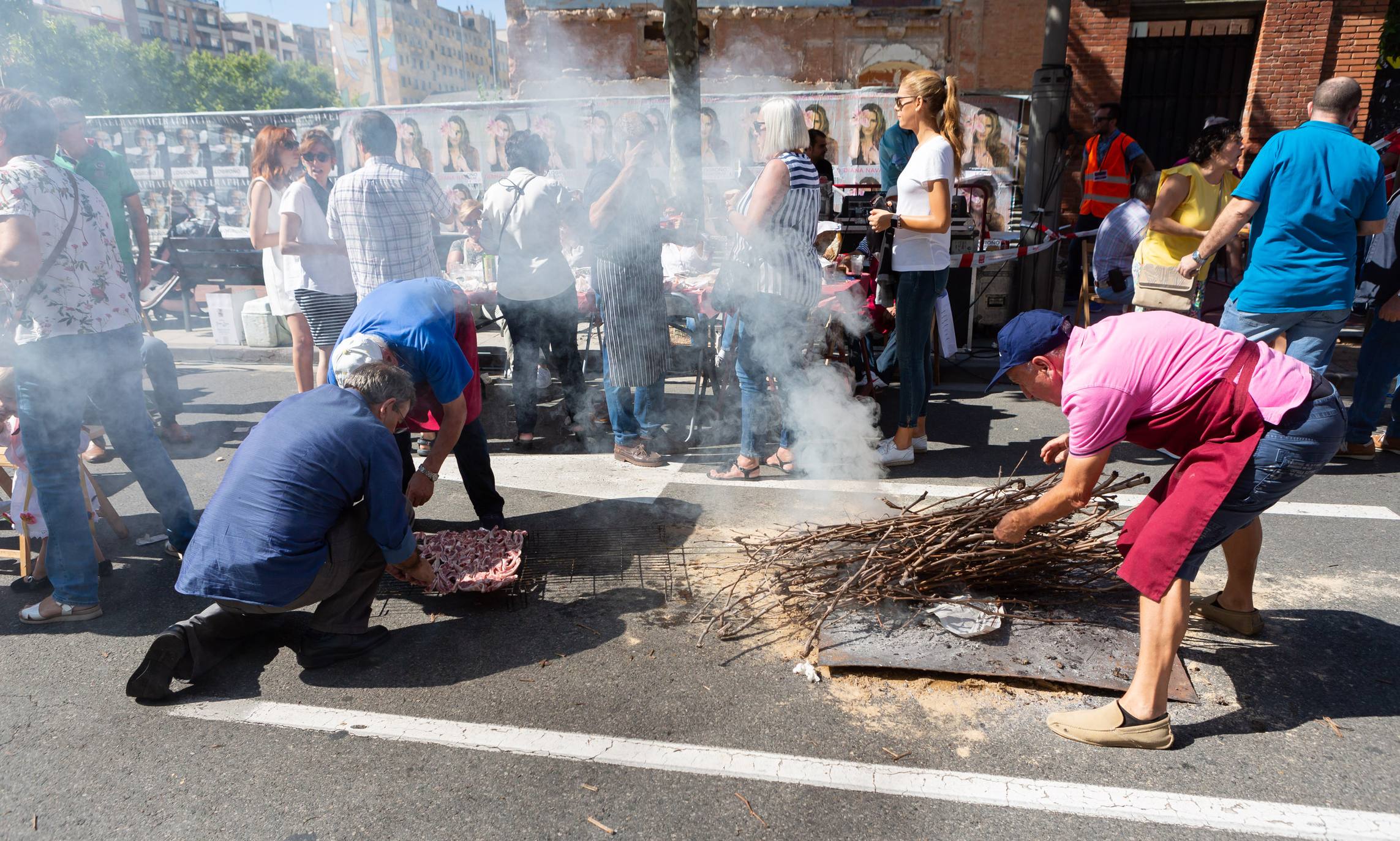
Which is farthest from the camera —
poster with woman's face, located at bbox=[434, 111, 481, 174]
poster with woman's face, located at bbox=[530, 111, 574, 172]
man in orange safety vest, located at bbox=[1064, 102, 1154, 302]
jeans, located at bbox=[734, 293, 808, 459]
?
poster with woman's face, located at bbox=[434, 111, 481, 174]

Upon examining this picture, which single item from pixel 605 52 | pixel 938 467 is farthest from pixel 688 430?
pixel 605 52

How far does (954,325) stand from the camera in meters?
7.46

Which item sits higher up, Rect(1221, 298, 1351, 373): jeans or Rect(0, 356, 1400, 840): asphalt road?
Rect(1221, 298, 1351, 373): jeans

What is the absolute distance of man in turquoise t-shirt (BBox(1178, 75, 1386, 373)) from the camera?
3.93 metres

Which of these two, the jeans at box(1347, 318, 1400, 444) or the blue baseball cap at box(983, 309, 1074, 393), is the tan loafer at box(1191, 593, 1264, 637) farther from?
the jeans at box(1347, 318, 1400, 444)

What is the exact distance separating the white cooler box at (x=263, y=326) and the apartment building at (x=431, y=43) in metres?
3.16

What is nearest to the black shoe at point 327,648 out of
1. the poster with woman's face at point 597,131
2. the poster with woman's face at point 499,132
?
the poster with woman's face at point 499,132

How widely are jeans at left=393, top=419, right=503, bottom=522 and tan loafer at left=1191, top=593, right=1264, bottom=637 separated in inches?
121

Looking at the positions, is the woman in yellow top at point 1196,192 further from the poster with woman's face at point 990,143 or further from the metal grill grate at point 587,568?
the metal grill grate at point 587,568

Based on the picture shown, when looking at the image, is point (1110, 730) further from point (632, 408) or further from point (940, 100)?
point (632, 408)

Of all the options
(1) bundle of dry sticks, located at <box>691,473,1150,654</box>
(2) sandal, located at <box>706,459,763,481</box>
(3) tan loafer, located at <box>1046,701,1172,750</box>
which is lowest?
(2) sandal, located at <box>706,459,763,481</box>

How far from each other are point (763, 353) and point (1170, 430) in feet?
7.75

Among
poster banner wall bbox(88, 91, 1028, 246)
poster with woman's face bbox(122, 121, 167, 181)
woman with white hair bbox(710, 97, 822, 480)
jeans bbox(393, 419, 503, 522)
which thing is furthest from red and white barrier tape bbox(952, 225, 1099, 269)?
poster with woman's face bbox(122, 121, 167, 181)

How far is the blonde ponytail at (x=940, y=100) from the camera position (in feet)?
14.0
